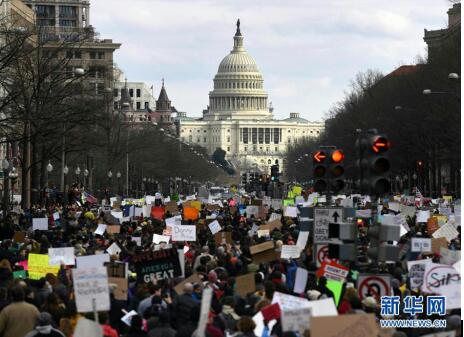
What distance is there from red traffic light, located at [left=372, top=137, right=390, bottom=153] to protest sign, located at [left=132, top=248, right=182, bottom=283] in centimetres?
464

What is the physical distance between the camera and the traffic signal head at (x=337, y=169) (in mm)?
25516

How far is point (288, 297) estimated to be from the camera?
1944 centimetres

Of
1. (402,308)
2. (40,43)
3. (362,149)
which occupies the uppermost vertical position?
(40,43)

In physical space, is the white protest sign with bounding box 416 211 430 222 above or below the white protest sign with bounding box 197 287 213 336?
above

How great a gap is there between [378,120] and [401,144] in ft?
22.8

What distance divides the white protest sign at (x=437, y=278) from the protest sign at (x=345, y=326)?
4123 mm

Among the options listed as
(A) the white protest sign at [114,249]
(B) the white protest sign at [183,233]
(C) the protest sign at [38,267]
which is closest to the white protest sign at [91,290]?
(C) the protest sign at [38,267]

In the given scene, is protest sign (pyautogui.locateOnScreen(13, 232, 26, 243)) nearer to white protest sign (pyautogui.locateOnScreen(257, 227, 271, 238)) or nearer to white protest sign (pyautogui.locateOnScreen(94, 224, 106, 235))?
white protest sign (pyautogui.locateOnScreen(94, 224, 106, 235))

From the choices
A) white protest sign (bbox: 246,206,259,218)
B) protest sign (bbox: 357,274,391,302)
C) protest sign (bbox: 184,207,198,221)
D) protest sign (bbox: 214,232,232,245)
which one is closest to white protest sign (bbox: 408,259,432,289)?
protest sign (bbox: 357,274,391,302)

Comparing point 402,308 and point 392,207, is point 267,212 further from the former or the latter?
point 402,308

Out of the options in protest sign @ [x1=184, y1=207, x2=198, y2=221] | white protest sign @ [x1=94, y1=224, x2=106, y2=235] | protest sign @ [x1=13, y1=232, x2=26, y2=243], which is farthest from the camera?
protest sign @ [x1=184, y1=207, x2=198, y2=221]

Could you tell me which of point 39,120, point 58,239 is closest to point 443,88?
point 39,120

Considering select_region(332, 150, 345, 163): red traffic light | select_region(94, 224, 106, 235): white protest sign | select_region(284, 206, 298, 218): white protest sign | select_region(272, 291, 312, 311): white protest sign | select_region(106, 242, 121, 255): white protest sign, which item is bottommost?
select_region(272, 291, 312, 311): white protest sign

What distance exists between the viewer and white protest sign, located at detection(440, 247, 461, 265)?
2478cm
